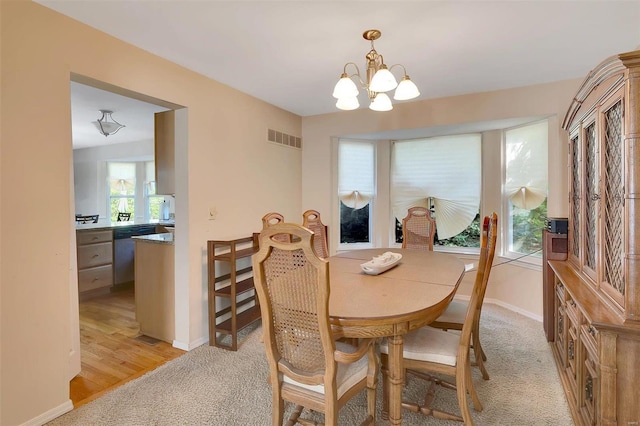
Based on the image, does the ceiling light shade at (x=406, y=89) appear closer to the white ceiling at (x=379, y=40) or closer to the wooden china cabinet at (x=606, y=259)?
the white ceiling at (x=379, y=40)

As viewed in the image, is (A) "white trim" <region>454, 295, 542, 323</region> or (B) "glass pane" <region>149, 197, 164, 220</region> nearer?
(A) "white trim" <region>454, 295, 542, 323</region>

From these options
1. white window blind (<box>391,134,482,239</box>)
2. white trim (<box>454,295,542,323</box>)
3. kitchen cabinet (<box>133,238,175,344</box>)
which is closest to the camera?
kitchen cabinet (<box>133,238,175,344</box>)

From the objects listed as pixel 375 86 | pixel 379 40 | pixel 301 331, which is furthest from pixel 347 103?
pixel 301 331

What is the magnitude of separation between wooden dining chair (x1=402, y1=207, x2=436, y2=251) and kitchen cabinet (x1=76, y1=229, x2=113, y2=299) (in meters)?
4.10

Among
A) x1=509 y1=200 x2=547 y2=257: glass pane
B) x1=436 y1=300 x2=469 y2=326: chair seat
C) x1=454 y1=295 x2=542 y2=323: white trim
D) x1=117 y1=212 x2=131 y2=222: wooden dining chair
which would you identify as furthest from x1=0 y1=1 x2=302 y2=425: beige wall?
x1=117 y1=212 x2=131 y2=222: wooden dining chair

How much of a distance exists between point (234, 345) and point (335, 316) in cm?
177

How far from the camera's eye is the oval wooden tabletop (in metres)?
1.48

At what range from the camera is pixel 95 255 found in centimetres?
440

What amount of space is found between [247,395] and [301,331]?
109cm

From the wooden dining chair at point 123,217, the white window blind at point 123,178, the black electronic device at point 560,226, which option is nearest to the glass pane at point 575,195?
the black electronic device at point 560,226

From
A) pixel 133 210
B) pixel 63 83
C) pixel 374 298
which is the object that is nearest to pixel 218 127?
pixel 63 83

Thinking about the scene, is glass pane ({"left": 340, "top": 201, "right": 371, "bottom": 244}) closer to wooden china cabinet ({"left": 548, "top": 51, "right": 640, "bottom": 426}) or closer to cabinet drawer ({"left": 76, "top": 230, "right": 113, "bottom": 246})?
wooden china cabinet ({"left": 548, "top": 51, "right": 640, "bottom": 426})

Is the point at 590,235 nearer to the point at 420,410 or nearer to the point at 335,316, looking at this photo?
the point at 420,410

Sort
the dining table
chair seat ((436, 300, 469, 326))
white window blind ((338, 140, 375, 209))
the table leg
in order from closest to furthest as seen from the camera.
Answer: the dining table → the table leg → chair seat ((436, 300, 469, 326)) → white window blind ((338, 140, 375, 209))
